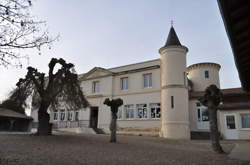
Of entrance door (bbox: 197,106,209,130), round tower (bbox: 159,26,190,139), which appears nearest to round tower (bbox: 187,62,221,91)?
entrance door (bbox: 197,106,209,130)

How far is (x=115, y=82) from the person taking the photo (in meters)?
25.2

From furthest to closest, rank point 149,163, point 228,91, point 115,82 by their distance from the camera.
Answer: point 115,82 < point 228,91 < point 149,163

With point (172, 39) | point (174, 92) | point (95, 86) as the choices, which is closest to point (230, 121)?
point (174, 92)

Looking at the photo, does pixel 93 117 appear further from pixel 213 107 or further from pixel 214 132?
pixel 214 132

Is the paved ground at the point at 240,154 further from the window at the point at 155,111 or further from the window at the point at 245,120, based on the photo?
the window at the point at 155,111

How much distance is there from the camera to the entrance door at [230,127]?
18.9 meters

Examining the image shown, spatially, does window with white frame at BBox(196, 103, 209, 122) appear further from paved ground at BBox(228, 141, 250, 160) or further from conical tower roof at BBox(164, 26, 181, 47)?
paved ground at BBox(228, 141, 250, 160)

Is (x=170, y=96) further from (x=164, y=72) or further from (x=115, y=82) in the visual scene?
(x=115, y=82)

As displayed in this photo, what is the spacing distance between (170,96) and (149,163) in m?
14.5

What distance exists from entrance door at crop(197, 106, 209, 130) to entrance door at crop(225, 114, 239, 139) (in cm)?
205

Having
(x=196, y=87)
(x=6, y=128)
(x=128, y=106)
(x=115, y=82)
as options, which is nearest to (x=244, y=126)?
(x=196, y=87)

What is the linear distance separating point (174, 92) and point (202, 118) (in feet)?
14.6

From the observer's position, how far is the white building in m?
19.5

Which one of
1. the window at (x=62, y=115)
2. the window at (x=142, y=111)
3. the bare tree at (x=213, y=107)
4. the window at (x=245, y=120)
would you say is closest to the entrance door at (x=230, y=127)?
the window at (x=245, y=120)
